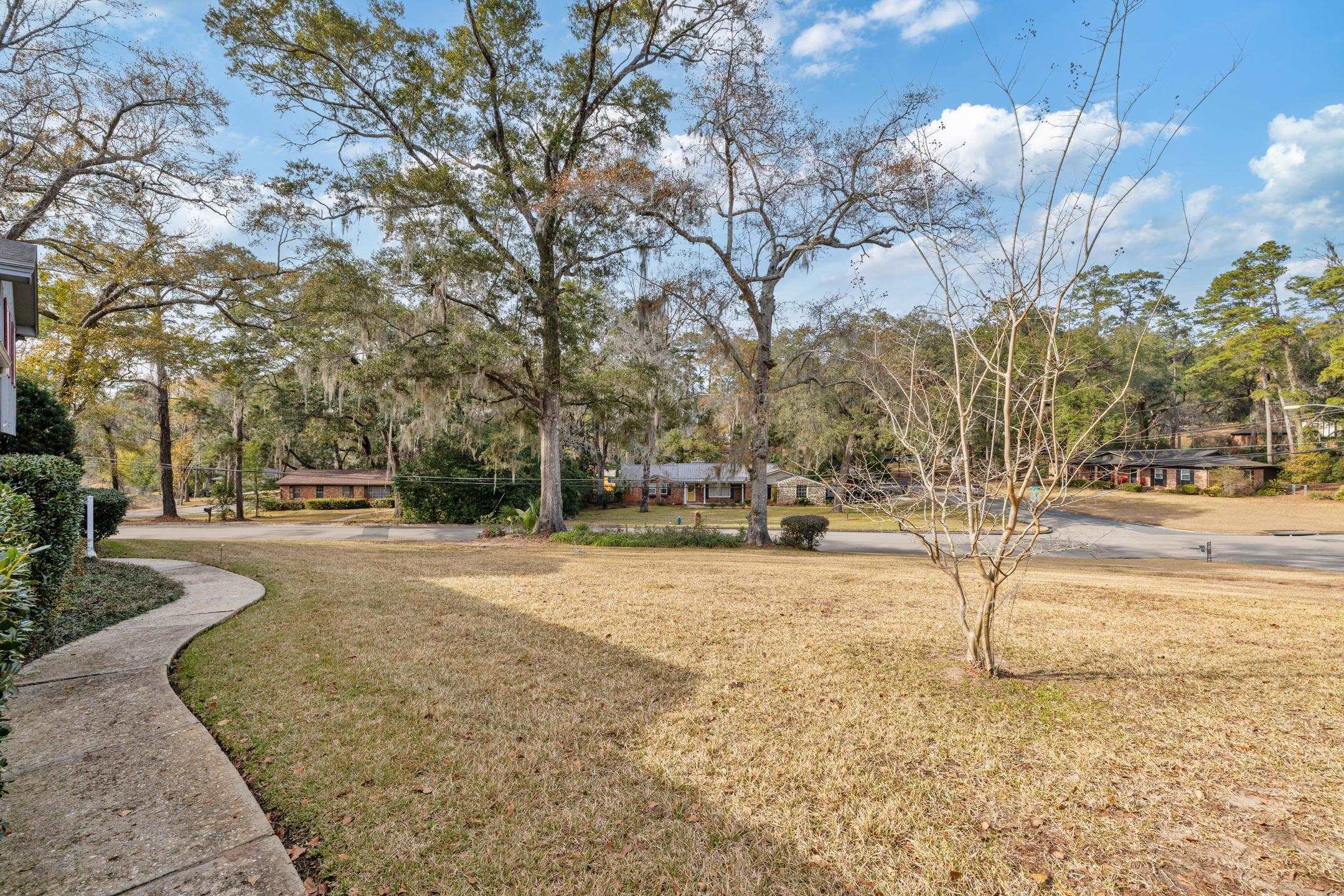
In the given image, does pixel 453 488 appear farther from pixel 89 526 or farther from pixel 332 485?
pixel 89 526

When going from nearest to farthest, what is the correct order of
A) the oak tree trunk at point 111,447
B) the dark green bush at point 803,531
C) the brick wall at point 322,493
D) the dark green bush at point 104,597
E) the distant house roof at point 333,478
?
the dark green bush at point 104,597 < the dark green bush at point 803,531 < the oak tree trunk at point 111,447 < the distant house roof at point 333,478 < the brick wall at point 322,493

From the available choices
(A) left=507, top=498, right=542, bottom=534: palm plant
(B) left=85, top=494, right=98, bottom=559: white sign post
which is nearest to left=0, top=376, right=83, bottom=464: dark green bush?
(B) left=85, top=494, right=98, bottom=559: white sign post

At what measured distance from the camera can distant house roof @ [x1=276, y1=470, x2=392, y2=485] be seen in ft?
105

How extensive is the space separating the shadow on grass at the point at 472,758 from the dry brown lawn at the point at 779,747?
0.05 feet

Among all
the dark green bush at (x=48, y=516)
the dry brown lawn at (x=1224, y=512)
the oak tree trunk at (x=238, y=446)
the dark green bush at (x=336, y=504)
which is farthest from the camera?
the dark green bush at (x=336, y=504)

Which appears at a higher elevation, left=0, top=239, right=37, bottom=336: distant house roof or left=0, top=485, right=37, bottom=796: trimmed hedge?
left=0, top=239, right=37, bottom=336: distant house roof

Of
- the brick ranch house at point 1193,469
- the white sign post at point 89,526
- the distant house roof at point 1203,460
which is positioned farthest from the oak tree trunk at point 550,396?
the distant house roof at point 1203,460

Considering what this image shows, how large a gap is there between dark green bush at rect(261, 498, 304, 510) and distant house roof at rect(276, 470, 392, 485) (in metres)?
1.58

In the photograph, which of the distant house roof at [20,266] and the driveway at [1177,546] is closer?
the distant house roof at [20,266]

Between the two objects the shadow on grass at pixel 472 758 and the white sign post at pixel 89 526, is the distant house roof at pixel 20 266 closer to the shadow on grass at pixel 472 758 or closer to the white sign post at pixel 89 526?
the white sign post at pixel 89 526

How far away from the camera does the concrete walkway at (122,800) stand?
72.2 inches

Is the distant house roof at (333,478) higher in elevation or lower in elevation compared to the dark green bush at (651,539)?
higher

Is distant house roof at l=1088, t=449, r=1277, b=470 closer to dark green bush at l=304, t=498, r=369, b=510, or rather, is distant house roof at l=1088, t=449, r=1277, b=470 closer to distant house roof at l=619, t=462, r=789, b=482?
distant house roof at l=619, t=462, r=789, b=482

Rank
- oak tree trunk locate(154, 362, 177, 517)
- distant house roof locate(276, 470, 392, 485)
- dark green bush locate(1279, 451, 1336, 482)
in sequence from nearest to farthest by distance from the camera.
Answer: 1. oak tree trunk locate(154, 362, 177, 517)
2. dark green bush locate(1279, 451, 1336, 482)
3. distant house roof locate(276, 470, 392, 485)
